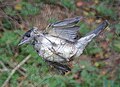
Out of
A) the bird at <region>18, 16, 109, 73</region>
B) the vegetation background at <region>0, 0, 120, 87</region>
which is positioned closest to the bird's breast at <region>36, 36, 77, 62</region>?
the bird at <region>18, 16, 109, 73</region>

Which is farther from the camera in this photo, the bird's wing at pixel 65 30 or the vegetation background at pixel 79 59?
the vegetation background at pixel 79 59

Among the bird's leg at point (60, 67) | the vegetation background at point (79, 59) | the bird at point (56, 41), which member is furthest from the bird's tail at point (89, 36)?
the vegetation background at point (79, 59)

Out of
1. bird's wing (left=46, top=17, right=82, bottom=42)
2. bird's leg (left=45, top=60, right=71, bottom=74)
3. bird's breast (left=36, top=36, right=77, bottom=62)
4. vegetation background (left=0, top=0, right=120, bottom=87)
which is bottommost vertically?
vegetation background (left=0, top=0, right=120, bottom=87)

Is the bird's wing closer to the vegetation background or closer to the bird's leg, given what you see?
the bird's leg

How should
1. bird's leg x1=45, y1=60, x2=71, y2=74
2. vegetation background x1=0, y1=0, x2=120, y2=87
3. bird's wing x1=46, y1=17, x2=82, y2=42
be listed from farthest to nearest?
vegetation background x1=0, y1=0, x2=120, y2=87, bird's leg x1=45, y1=60, x2=71, y2=74, bird's wing x1=46, y1=17, x2=82, y2=42

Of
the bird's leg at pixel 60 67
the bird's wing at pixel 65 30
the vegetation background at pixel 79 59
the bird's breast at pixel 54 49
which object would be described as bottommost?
the vegetation background at pixel 79 59

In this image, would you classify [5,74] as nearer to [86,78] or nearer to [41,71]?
[86,78]

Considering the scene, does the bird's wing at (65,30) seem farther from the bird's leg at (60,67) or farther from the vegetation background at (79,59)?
the vegetation background at (79,59)
